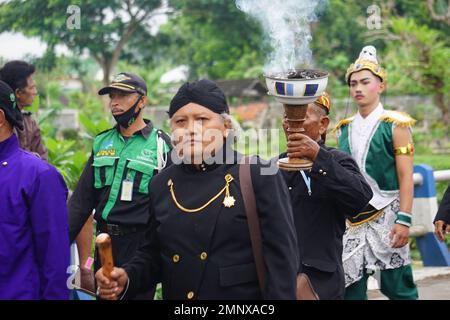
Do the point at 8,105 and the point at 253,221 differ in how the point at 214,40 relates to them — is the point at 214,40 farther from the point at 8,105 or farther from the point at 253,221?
the point at 253,221

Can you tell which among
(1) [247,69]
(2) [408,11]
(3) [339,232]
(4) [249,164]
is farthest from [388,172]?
(1) [247,69]

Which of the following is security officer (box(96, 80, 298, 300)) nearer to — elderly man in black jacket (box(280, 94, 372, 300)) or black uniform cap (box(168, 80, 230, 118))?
black uniform cap (box(168, 80, 230, 118))

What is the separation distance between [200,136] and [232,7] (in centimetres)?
2641

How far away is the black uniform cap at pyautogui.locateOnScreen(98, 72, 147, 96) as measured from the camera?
6.18m

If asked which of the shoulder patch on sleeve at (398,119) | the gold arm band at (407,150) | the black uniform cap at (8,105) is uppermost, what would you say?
the black uniform cap at (8,105)

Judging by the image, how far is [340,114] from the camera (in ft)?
95.7

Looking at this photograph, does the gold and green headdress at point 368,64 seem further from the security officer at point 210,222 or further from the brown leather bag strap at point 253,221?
the brown leather bag strap at point 253,221

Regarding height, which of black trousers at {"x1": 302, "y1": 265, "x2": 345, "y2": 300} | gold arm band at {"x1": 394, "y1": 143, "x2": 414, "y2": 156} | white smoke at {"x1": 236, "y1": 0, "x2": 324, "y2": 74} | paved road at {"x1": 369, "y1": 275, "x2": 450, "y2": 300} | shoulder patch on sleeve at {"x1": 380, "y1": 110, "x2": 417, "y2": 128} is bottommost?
paved road at {"x1": 369, "y1": 275, "x2": 450, "y2": 300}

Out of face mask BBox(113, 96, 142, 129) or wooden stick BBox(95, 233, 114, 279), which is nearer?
wooden stick BBox(95, 233, 114, 279)

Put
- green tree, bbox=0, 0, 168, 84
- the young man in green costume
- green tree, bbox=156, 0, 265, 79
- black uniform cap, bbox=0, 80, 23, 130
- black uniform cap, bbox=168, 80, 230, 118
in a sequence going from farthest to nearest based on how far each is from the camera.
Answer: green tree, bbox=156, 0, 265, 79
green tree, bbox=0, 0, 168, 84
the young man in green costume
black uniform cap, bbox=0, 80, 23, 130
black uniform cap, bbox=168, 80, 230, 118

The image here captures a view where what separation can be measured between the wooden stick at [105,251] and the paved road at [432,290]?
4.80 m

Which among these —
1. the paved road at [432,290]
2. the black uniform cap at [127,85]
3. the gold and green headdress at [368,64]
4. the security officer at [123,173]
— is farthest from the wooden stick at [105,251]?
the paved road at [432,290]

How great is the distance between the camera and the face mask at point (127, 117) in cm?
615

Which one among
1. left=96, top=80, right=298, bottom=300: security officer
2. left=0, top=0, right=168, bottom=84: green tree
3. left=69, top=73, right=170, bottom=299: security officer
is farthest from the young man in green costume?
left=0, top=0, right=168, bottom=84: green tree
